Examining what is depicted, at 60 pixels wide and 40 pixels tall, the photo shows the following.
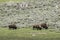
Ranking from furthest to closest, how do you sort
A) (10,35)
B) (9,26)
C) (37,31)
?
(9,26) → (37,31) → (10,35)

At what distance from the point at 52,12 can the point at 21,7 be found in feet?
15.2

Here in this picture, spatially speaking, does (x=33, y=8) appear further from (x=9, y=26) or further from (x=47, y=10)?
(x=9, y=26)

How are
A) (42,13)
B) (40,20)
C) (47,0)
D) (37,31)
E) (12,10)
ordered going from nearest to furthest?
(37,31)
(40,20)
(42,13)
(12,10)
(47,0)

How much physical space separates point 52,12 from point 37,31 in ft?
29.9

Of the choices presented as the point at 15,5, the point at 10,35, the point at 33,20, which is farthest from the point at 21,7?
the point at 10,35

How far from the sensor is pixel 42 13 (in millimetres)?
35000

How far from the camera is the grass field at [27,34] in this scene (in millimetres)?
23781

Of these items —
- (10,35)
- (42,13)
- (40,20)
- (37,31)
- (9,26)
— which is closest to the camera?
(10,35)

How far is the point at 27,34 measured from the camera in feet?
82.9

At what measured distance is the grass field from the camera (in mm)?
23781

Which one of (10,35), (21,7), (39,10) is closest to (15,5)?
(21,7)

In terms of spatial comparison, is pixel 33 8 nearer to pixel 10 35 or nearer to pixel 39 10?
pixel 39 10

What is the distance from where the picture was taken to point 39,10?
36.8 m

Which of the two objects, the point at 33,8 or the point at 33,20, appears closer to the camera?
the point at 33,20
